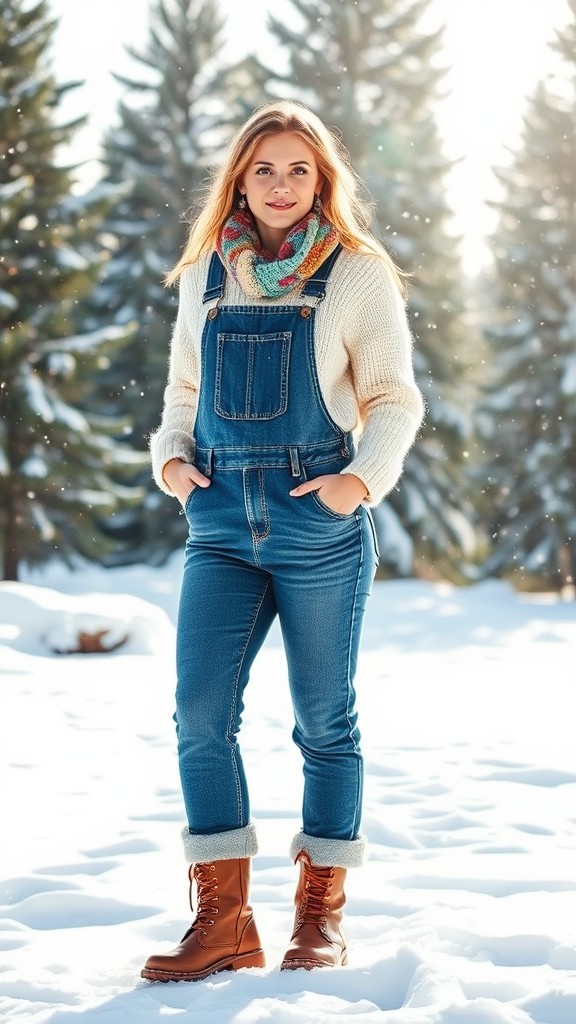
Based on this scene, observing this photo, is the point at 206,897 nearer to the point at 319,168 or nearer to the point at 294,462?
the point at 294,462

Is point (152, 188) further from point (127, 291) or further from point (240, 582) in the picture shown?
point (240, 582)

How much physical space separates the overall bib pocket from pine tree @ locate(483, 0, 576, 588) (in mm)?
16095

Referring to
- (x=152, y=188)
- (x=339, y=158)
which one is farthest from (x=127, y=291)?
(x=339, y=158)

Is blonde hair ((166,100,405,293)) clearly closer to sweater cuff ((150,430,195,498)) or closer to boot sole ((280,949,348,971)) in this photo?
sweater cuff ((150,430,195,498))

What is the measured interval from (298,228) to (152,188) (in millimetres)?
18527

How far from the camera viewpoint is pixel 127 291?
2088cm

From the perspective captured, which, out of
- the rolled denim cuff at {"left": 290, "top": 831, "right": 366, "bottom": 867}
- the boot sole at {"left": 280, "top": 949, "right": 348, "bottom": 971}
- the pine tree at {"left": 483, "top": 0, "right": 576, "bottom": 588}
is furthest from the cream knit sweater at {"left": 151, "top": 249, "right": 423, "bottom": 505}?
the pine tree at {"left": 483, "top": 0, "right": 576, "bottom": 588}

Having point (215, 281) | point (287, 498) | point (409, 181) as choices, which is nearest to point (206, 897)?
point (287, 498)

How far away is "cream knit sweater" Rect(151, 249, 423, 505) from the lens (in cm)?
262

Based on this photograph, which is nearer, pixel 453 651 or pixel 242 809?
pixel 242 809

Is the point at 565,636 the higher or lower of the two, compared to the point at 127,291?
lower

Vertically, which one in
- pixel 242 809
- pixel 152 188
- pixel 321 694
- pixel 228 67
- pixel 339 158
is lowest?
pixel 242 809

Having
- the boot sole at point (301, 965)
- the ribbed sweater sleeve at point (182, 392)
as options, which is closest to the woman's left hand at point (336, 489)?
the ribbed sweater sleeve at point (182, 392)

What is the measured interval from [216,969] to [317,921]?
27 centimetres
